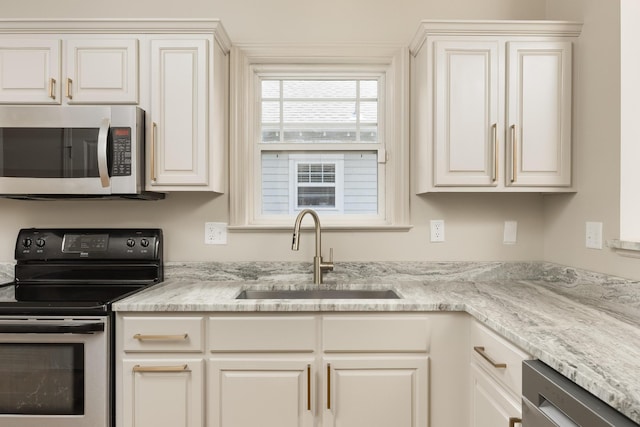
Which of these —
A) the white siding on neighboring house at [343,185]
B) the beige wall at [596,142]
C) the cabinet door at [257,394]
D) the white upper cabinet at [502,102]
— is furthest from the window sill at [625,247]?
the cabinet door at [257,394]

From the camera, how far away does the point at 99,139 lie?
6.17 ft

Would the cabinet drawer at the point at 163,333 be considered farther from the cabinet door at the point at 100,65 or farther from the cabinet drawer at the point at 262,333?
the cabinet door at the point at 100,65

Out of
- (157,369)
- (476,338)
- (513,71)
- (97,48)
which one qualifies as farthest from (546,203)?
(97,48)

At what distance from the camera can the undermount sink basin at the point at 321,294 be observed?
216cm

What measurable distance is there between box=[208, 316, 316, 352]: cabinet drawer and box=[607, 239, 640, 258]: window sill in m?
1.25

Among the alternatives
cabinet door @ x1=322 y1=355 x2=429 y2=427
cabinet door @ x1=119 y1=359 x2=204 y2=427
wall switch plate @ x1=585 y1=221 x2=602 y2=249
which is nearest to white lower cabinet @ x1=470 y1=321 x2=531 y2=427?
cabinet door @ x1=322 y1=355 x2=429 y2=427

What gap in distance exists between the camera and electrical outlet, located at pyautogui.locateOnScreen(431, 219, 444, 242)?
2334 millimetres

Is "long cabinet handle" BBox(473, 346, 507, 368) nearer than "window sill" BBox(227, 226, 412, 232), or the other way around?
"long cabinet handle" BBox(473, 346, 507, 368)

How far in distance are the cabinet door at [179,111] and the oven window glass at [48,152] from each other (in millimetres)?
277

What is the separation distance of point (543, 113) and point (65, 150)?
220 centimetres

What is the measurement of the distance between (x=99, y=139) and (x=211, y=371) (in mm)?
1100

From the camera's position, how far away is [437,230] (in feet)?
7.66

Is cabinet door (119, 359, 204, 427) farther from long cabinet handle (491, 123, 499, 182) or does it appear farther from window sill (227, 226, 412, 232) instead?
long cabinet handle (491, 123, 499, 182)

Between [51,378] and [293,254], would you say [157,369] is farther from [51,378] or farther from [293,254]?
[293,254]
